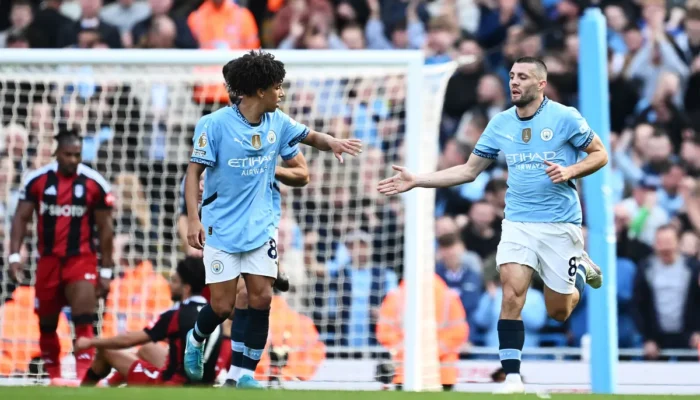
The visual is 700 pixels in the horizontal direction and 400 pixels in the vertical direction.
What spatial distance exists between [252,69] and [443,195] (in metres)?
6.58

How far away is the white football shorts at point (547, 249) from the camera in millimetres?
8953

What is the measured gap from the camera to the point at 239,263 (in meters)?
8.76

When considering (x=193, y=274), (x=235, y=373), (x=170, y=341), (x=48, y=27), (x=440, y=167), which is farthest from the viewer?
→ (x=48, y=27)

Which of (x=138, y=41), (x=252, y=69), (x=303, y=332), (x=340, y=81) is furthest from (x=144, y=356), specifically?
(x=138, y=41)

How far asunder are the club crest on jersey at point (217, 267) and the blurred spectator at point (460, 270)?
514 centimetres

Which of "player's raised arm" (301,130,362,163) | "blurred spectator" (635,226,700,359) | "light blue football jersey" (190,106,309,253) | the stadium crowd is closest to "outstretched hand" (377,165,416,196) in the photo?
"player's raised arm" (301,130,362,163)

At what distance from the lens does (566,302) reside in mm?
9195

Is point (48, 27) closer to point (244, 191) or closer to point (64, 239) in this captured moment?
point (64, 239)

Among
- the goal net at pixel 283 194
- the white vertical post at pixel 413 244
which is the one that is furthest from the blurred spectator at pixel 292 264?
the white vertical post at pixel 413 244

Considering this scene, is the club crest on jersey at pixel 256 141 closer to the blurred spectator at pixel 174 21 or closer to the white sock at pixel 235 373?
the white sock at pixel 235 373

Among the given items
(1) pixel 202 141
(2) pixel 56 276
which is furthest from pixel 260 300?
(2) pixel 56 276

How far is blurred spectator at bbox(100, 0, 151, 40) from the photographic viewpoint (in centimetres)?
1684

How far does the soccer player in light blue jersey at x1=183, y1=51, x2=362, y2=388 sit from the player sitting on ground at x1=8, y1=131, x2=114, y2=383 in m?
3.48

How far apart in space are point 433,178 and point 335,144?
0.72 metres
